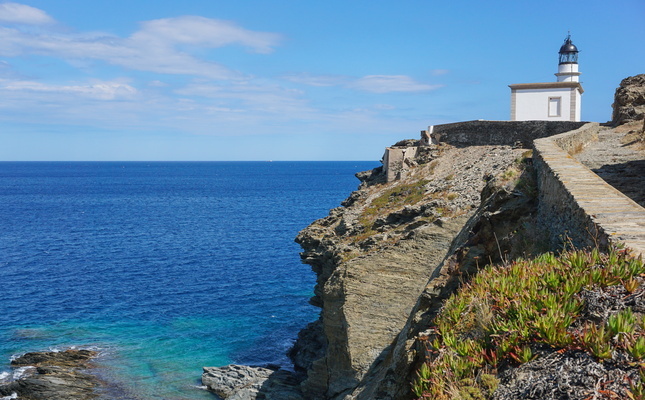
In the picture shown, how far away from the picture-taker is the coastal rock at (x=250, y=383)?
30688 millimetres

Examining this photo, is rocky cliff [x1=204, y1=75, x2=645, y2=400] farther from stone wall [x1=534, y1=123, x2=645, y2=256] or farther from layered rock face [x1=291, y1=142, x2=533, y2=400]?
stone wall [x1=534, y1=123, x2=645, y2=256]

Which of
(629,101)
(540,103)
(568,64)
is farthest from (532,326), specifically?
(568,64)

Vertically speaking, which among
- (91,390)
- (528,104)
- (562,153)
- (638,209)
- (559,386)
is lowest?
(91,390)

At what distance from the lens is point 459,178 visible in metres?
32.4

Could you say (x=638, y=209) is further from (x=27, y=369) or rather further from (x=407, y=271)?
(x=27, y=369)

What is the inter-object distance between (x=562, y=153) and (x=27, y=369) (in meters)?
31.5

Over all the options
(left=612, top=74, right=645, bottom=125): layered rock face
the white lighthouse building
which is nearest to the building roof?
the white lighthouse building

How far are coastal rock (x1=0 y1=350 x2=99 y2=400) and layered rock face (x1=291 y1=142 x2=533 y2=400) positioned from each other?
1196 cm

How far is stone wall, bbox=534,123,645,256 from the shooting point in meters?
7.03

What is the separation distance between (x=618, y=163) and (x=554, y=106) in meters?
30.4

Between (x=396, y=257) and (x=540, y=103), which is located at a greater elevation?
(x=540, y=103)

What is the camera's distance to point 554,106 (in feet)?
157

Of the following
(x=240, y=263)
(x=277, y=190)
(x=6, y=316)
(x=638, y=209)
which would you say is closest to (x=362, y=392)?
(x=638, y=209)

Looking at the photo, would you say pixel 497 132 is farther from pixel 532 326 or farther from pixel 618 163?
pixel 532 326
